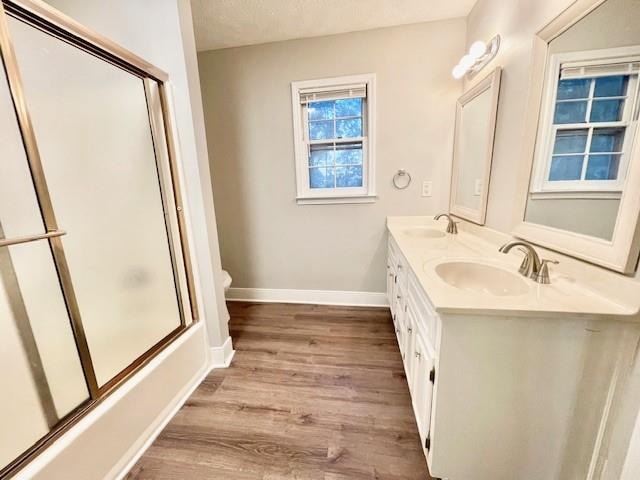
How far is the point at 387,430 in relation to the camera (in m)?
1.26

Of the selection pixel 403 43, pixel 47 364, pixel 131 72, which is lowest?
pixel 47 364

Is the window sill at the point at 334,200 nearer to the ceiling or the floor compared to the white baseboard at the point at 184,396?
nearer to the ceiling

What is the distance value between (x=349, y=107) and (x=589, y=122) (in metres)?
1.70

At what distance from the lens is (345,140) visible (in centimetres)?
227

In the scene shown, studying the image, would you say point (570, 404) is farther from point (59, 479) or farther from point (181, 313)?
point (181, 313)

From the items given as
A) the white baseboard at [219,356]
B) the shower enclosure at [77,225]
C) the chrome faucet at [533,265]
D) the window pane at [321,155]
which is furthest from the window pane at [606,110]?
the white baseboard at [219,356]

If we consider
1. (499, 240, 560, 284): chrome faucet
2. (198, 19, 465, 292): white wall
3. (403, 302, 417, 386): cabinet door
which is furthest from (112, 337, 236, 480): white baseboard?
(499, 240, 560, 284): chrome faucet

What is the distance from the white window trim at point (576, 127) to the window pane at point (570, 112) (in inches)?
0.7

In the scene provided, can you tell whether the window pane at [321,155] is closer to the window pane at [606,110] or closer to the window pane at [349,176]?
the window pane at [349,176]

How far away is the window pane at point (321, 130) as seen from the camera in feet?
7.50

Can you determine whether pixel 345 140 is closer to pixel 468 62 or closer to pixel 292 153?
pixel 292 153

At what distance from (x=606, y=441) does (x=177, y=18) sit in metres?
2.59

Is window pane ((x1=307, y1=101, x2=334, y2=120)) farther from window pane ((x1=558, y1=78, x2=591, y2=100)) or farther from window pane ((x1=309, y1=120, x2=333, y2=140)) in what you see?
window pane ((x1=558, y1=78, x2=591, y2=100))

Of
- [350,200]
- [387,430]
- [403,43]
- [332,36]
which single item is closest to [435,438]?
[387,430]
